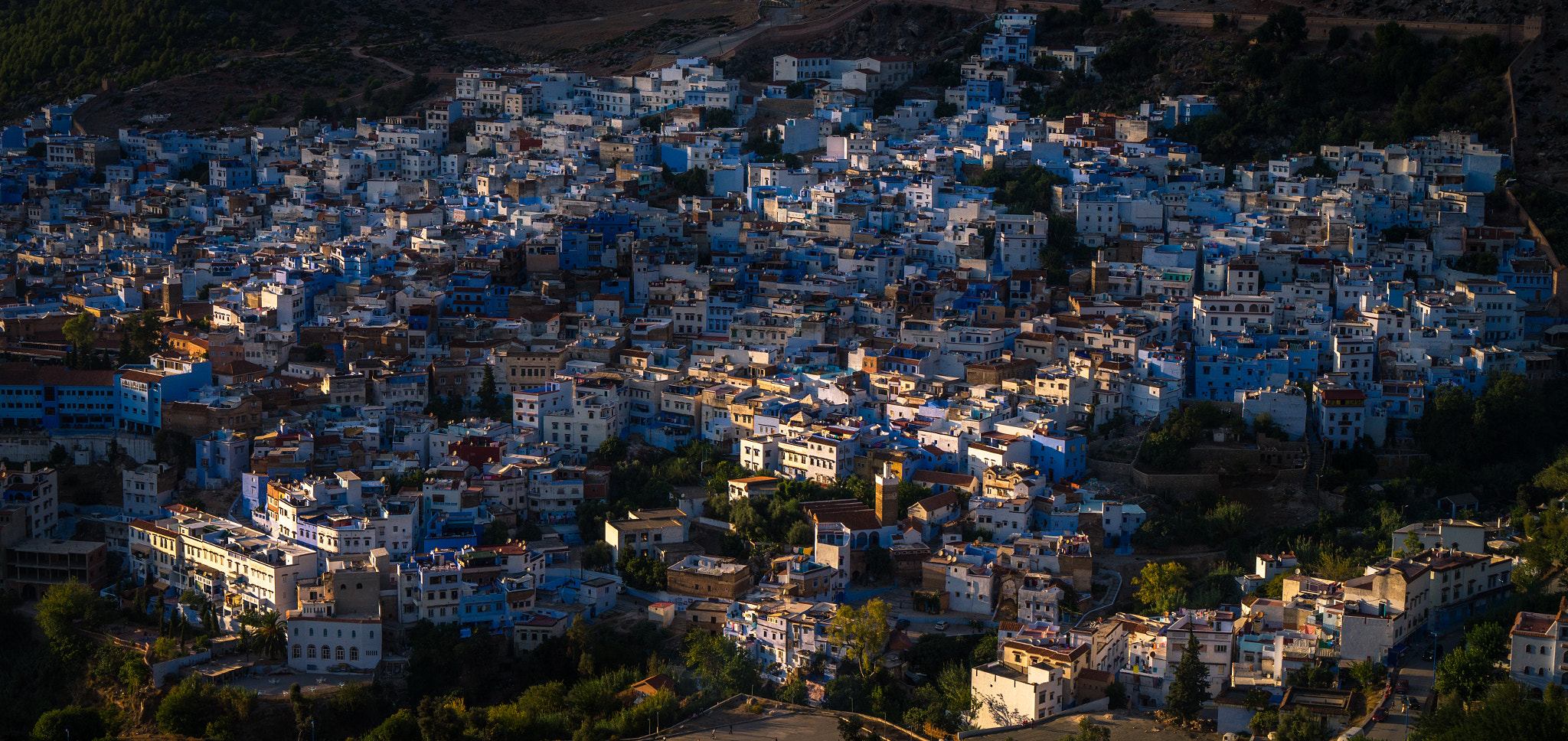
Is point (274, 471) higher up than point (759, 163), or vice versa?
point (759, 163)

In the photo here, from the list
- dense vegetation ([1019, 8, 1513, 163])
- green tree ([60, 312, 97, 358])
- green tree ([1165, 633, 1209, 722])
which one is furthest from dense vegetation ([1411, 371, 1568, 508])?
green tree ([60, 312, 97, 358])

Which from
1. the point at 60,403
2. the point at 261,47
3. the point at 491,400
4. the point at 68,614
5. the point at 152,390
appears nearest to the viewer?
the point at 68,614

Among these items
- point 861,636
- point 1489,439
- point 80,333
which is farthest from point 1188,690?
point 80,333

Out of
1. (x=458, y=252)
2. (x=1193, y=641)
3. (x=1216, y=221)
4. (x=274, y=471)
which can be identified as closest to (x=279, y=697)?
(x=274, y=471)

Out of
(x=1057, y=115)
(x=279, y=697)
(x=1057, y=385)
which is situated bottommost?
(x=279, y=697)

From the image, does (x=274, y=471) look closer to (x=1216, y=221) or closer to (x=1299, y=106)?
(x=1216, y=221)

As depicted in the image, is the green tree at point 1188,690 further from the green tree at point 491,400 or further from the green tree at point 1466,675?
the green tree at point 491,400

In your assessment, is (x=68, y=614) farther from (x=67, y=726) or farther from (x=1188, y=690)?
(x=1188, y=690)

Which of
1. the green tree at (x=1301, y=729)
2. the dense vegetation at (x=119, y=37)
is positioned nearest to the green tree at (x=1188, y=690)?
the green tree at (x=1301, y=729)
